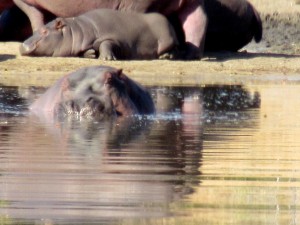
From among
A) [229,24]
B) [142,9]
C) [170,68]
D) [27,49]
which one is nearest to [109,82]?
[170,68]

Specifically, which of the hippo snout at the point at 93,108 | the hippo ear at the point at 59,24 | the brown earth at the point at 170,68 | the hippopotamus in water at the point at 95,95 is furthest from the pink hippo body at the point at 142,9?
the hippo snout at the point at 93,108

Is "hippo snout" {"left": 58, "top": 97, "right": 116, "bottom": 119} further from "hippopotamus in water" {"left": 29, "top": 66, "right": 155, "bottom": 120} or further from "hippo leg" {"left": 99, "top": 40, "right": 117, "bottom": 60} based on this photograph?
"hippo leg" {"left": 99, "top": 40, "right": 117, "bottom": 60}

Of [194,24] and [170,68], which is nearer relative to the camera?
[170,68]

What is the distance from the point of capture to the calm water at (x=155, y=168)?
433 centimetres

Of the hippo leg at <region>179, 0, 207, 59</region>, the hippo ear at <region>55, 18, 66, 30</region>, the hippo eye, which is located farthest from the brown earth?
the hippo eye

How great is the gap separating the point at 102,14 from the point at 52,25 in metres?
0.70

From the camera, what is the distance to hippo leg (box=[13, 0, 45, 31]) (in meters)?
15.7

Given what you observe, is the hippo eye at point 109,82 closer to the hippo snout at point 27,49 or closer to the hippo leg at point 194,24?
the hippo snout at point 27,49

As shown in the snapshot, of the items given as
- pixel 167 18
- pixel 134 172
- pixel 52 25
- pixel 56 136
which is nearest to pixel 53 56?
pixel 52 25

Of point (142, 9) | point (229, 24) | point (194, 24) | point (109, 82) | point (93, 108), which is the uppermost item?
point (109, 82)

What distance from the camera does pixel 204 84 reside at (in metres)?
12.8

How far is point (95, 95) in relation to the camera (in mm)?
8336

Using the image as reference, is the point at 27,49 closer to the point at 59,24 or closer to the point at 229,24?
the point at 59,24

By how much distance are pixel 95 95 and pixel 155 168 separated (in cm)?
275
